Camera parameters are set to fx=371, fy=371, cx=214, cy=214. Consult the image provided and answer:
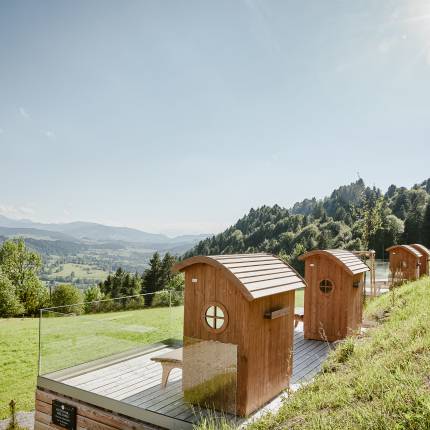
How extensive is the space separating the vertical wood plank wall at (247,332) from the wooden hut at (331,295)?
3.83 meters

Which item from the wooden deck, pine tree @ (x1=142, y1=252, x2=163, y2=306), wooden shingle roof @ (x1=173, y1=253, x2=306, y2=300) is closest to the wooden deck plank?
the wooden deck

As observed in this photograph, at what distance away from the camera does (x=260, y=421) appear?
5273mm

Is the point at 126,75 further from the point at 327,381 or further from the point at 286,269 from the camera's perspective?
the point at 327,381

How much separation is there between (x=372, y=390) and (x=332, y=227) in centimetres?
6862

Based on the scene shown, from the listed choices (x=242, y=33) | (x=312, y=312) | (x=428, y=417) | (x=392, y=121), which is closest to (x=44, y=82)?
(x=242, y=33)

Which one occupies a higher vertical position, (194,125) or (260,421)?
(194,125)

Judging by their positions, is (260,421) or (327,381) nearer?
(260,421)

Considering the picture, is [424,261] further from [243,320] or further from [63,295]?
[63,295]

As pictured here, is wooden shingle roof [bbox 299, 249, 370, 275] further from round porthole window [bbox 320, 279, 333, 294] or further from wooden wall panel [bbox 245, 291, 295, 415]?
wooden wall panel [bbox 245, 291, 295, 415]

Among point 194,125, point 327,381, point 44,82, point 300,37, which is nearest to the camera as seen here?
point 327,381

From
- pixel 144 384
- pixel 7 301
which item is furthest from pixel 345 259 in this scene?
pixel 7 301

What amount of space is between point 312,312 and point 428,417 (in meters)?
7.64

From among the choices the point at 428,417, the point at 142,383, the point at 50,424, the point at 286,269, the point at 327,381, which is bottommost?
the point at 50,424

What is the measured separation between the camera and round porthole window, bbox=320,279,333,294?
35.8ft
